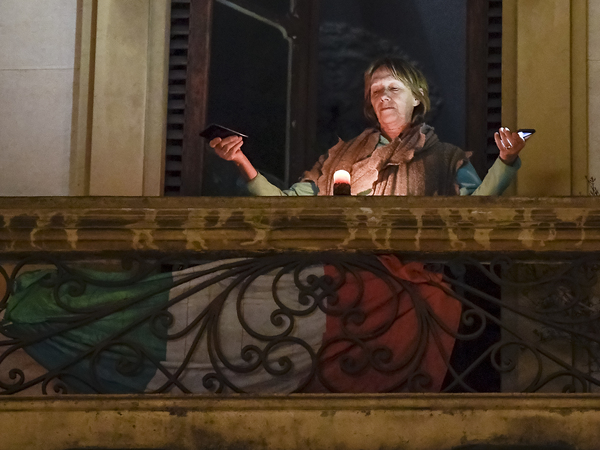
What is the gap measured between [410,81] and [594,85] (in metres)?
0.85

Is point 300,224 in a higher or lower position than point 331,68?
lower

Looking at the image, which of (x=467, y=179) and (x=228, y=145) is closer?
(x=228, y=145)

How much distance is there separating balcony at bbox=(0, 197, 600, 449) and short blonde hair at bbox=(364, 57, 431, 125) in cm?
115

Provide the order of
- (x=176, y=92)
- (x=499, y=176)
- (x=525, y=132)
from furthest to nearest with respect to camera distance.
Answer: (x=176, y=92) → (x=499, y=176) → (x=525, y=132)

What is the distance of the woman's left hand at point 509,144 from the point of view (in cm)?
494

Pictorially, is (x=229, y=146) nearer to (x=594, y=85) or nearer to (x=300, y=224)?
(x=300, y=224)

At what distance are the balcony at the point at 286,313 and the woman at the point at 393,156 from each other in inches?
26.9

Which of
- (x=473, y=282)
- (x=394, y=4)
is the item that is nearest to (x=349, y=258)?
(x=473, y=282)

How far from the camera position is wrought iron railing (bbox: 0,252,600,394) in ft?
14.7

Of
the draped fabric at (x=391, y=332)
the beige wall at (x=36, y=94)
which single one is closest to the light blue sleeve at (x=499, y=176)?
the draped fabric at (x=391, y=332)

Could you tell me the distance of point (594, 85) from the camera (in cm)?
561

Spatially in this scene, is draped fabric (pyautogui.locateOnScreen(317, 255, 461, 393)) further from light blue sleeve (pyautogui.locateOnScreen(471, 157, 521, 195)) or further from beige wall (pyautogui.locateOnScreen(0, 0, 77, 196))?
beige wall (pyautogui.locateOnScreen(0, 0, 77, 196))

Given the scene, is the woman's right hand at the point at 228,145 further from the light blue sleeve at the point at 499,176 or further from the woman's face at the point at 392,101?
the light blue sleeve at the point at 499,176

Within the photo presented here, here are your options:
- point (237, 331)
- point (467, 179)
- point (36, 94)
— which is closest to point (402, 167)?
point (467, 179)
